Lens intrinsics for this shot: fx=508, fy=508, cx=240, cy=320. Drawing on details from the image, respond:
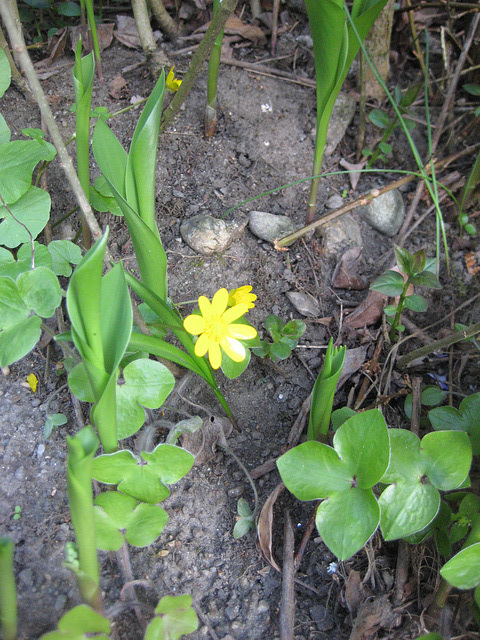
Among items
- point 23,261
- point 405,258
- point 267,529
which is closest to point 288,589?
point 267,529

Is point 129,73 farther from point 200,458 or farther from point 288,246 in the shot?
point 200,458

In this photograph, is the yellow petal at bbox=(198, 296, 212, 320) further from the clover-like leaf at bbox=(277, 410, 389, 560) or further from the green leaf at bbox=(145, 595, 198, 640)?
the green leaf at bbox=(145, 595, 198, 640)

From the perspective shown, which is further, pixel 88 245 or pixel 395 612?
pixel 88 245

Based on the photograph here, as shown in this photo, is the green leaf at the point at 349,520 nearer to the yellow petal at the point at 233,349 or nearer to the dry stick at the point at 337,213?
the yellow petal at the point at 233,349

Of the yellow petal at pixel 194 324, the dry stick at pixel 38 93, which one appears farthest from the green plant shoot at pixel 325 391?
the dry stick at pixel 38 93

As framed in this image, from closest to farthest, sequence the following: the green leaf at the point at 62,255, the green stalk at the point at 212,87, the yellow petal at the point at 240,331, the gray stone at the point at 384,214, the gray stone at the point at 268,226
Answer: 1. the yellow petal at the point at 240,331
2. the green leaf at the point at 62,255
3. the green stalk at the point at 212,87
4. the gray stone at the point at 268,226
5. the gray stone at the point at 384,214

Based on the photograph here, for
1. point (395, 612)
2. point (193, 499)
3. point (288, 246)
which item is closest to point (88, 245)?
point (288, 246)
